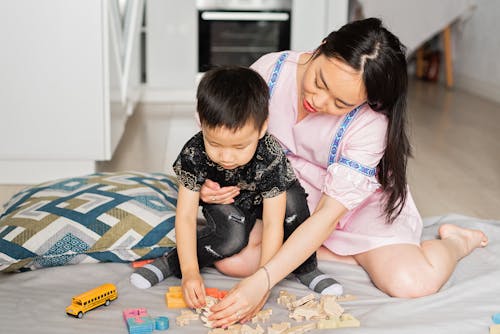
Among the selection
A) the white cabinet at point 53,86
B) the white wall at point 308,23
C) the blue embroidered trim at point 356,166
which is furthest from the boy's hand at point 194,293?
the white wall at point 308,23

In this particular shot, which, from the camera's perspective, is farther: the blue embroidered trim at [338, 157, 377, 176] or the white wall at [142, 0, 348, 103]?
the white wall at [142, 0, 348, 103]

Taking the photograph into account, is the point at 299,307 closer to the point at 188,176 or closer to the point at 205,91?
the point at 188,176

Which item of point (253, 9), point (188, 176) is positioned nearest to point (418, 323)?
point (188, 176)

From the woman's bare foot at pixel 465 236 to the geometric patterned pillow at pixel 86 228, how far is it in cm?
62

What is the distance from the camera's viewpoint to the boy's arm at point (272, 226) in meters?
1.41

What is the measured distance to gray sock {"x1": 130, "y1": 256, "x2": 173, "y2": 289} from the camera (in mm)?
1509

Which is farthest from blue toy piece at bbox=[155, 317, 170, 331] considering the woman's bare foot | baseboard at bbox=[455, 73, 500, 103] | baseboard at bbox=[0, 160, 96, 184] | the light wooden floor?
baseboard at bbox=[455, 73, 500, 103]

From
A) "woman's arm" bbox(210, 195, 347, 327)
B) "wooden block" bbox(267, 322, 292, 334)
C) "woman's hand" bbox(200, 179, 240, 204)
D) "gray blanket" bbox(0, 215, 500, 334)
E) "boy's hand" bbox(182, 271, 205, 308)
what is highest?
"woman's hand" bbox(200, 179, 240, 204)

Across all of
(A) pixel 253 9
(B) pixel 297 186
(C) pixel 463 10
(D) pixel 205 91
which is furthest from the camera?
(C) pixel 463 10

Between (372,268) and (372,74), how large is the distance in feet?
1.41

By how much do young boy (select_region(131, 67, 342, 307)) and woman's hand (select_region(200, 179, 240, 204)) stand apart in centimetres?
1

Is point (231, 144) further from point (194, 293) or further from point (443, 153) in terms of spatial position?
point (443, 153)

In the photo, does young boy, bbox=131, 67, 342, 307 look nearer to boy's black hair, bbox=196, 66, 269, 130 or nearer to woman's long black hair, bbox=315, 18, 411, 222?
boy's black hair, bbox=196, 66, 269, 130

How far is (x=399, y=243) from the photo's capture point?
1567mm
